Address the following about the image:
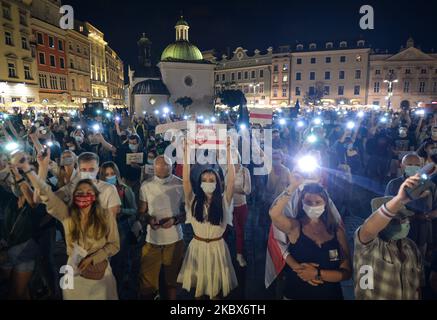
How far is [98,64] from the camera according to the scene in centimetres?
6512

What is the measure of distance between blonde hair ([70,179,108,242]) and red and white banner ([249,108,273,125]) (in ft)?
14.4

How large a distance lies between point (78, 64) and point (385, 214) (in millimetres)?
59201

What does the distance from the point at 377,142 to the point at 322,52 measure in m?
60.9

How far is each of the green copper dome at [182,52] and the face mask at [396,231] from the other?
48408 millimetres

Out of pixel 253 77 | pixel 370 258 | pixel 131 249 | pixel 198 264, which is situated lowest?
pixel 131 249

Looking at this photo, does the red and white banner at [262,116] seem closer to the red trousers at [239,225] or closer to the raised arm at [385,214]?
the red trousers at [239,225]

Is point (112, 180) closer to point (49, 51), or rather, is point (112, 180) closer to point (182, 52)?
Answer: point (182, 52)

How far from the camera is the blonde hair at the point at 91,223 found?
338cm

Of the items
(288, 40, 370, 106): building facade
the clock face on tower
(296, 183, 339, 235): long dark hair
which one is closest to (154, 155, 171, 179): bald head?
(296, 183, 339, 235): long dark hair

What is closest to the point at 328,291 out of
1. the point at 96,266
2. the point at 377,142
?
the point at 96,266

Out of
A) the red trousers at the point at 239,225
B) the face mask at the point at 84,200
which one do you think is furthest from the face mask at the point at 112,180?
the red trousers at the point at 239,225

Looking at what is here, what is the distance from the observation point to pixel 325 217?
3260mm

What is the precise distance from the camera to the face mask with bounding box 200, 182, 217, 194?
4004 mm
